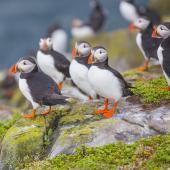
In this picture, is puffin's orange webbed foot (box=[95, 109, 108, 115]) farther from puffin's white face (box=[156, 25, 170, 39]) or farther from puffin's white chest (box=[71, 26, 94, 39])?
puffin's white chest (box=[71, 26, 94, 39])

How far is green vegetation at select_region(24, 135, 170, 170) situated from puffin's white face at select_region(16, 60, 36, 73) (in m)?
2.00

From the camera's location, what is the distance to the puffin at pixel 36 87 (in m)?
8.91

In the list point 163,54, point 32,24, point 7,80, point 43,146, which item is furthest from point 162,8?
point 43,146

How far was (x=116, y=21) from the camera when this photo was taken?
94.9 ft

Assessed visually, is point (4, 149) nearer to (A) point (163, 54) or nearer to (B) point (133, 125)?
(B) point (133, 125)

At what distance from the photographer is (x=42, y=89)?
9.06 m

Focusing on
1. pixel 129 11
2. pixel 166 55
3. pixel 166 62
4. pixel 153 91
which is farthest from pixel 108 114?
pixel 129 11

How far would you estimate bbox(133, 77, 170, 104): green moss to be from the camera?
8891 millimetres

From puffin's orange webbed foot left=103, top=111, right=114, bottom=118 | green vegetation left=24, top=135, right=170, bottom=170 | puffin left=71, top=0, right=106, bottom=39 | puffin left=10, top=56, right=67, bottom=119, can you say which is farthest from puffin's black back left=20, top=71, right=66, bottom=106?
puffin left=71, top=0, right=106, bottom=39

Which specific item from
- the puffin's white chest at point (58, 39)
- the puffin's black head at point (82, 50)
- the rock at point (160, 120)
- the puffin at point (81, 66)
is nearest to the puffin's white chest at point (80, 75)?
the puffin at point (81, 66)

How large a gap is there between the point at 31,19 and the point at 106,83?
70.6ft

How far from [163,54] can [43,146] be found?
7.99 feet

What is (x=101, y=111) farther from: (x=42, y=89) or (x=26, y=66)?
(x=26, y=66)

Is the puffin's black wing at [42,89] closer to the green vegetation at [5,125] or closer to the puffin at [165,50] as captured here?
the green vegetation at [5,125]
